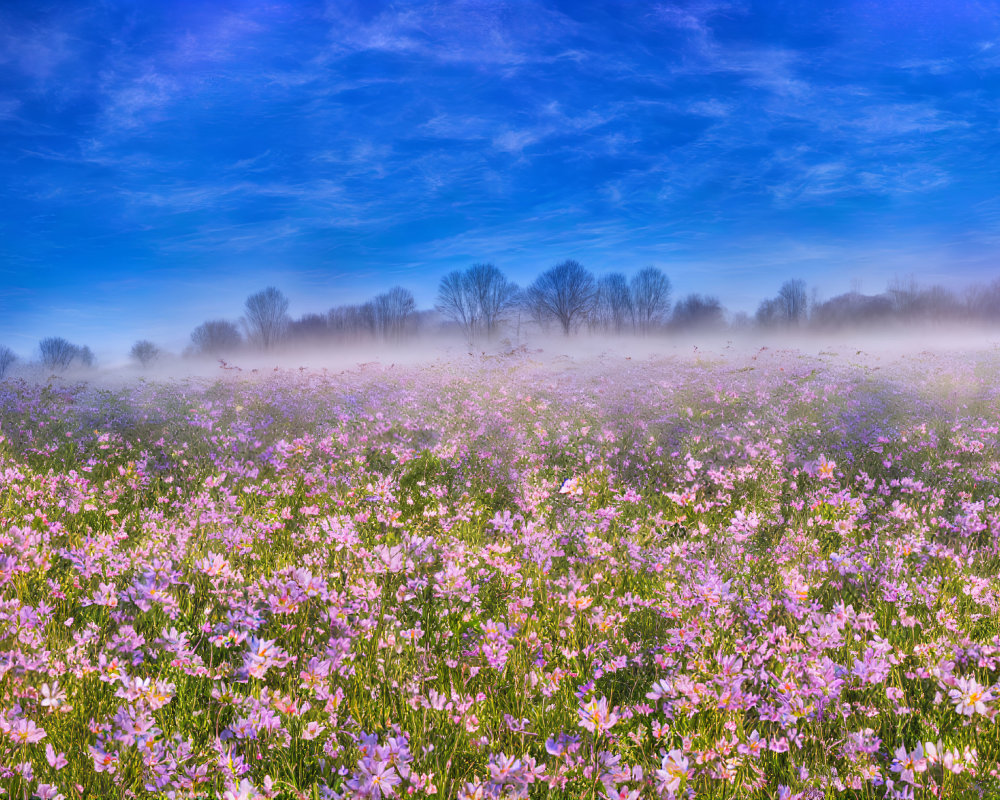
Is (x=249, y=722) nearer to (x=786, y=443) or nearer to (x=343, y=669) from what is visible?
(x=343, y=669)

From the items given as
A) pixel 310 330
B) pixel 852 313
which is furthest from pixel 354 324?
pixel 852 313

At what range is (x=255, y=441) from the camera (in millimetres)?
8820

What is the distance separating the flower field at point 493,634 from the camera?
223 cm

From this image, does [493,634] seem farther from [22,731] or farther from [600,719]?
[22,731]

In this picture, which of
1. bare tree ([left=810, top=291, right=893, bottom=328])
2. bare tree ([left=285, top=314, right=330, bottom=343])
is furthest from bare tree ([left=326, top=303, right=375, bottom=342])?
bare tree ([left=810, top=291, right=893, bottom=328])

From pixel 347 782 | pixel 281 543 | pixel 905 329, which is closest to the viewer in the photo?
pixel 347 782

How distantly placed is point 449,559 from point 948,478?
6920mm

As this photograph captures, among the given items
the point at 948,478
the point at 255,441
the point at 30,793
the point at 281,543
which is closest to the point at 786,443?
the point at 948,478

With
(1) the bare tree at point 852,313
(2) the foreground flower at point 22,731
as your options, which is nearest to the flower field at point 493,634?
(2) the foreground flower at point 22,731

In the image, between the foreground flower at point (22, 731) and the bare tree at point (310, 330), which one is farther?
the bare tree at point (310, 330)

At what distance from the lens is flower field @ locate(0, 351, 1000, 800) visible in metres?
2.23

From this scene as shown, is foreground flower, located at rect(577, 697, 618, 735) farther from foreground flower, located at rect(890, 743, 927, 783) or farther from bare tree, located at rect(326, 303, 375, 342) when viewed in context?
bare tree, located at rect(326, 303, 375, 342)

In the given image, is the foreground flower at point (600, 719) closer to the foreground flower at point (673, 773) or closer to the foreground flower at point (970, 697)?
the foreground flower at point (673, 773)

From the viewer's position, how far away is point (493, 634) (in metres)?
3.08
